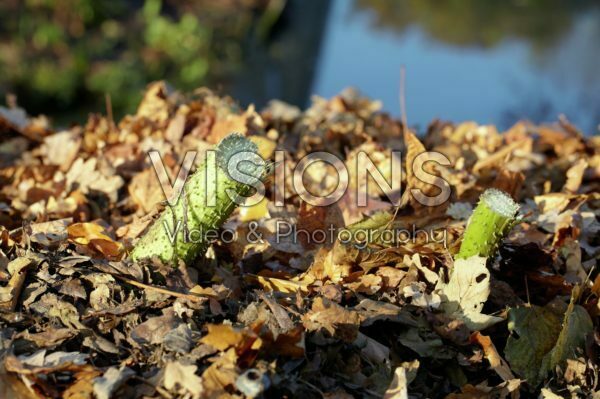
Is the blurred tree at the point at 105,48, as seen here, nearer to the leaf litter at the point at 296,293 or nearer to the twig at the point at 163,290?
the leaf litter at the point at 296,293

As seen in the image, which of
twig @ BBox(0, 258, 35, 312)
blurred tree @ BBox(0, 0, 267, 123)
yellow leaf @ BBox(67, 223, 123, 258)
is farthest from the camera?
blurred tree @ BBox(0, 0, 267, 123)

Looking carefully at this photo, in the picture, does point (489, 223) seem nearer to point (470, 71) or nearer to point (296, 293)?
point (296, 293)

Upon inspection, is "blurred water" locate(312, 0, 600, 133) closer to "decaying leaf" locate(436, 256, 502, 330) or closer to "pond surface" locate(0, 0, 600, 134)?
"pond surface" locate(0, 0, 600, 134)

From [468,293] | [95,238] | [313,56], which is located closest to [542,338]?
[468,293]

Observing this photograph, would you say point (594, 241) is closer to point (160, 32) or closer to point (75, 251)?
point (75, 251)

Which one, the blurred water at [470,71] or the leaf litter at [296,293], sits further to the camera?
the blurred water at [470,71]

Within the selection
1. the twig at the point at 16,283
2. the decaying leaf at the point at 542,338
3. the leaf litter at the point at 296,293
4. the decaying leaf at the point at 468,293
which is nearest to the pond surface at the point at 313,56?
the leaf litter at the point at 296,293

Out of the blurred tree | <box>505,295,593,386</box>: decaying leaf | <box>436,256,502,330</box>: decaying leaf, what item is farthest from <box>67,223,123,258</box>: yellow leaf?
the blurred tree
